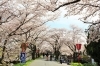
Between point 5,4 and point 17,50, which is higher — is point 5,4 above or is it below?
above

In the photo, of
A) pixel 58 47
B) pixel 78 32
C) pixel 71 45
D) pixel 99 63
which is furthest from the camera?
pixel 58 47

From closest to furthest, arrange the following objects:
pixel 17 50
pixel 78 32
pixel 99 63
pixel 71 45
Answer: pixel 99 63 < pixel 17 50 < pixel 78 32 < pixel 71 45

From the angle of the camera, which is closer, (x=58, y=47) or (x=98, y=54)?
(x=98, y=54)

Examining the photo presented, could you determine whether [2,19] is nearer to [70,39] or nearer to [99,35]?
[99,35]

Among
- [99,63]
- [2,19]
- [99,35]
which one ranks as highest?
[2,19]

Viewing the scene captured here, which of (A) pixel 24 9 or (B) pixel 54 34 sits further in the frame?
(B) pixel 54 34

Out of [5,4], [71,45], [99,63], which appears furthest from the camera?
[71,45]

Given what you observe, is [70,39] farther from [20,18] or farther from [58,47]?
[20,18]

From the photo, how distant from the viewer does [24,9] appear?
21.9m

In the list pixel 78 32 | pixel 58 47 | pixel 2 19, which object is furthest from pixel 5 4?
pixel 58 47

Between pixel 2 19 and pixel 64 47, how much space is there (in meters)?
49.8

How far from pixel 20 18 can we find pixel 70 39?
38663 millimetres

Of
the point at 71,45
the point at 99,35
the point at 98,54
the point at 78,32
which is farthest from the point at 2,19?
the point at 71,45

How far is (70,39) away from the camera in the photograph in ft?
197
